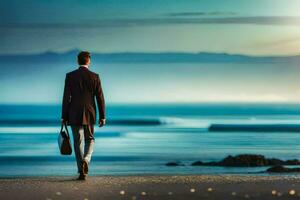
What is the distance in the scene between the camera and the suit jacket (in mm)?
13469

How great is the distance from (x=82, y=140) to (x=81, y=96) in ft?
1.68

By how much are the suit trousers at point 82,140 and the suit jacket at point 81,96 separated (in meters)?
0.10

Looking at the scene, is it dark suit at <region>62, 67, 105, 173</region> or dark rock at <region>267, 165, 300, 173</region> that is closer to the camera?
dark suit at <region>62, 67, 105, 173</region>

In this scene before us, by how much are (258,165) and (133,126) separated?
7.22 feet

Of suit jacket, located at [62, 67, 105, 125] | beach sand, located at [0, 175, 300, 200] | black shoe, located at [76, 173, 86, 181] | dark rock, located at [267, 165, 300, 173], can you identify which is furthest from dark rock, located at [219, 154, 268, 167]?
suit jacket, located at [62, 67, 105, 125]

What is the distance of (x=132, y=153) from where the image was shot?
1870 centimetres

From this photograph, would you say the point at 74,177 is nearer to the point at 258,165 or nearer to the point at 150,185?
the point at 150,185

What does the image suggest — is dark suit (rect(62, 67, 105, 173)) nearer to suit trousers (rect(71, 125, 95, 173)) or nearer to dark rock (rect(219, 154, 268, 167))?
suit trousers (rect(71, 125, 95, 173))

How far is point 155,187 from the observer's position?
1270cm

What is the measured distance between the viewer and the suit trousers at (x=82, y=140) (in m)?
13.5

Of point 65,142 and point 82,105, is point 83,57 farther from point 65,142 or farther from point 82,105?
point 65,142

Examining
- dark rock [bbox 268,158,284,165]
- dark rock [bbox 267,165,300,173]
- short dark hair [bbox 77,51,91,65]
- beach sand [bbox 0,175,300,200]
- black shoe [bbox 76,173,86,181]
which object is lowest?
beach sand [bbox 0,175,300,200]

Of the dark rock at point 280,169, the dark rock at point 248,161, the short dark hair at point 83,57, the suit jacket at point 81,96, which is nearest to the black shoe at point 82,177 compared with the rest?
the suit jacket at point 81,96

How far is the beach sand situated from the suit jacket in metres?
0.76
